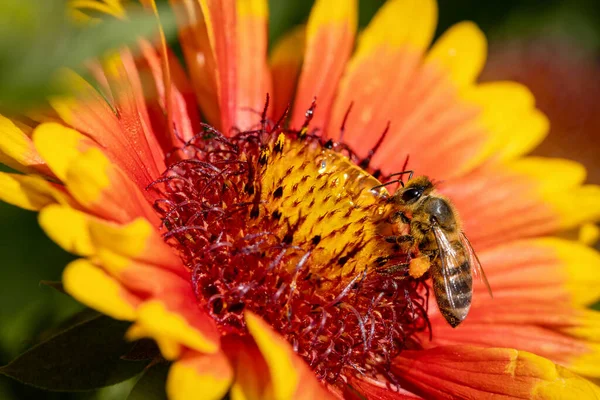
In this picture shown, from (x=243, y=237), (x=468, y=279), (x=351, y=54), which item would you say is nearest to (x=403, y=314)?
(x=468, y=279)

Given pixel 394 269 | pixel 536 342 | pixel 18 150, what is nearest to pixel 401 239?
pixel 394 269

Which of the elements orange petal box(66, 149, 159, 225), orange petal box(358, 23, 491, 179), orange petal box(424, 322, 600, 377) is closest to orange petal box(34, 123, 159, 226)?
orange petal box(66, 149, 159, 225)

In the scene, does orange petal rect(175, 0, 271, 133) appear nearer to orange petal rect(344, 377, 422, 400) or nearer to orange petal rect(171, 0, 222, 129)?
orange petal rect(171, 0, 222, 129)

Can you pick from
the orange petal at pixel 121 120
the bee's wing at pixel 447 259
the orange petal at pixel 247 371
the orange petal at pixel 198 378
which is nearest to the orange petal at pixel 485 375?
the bee's wing at pixel 447 259

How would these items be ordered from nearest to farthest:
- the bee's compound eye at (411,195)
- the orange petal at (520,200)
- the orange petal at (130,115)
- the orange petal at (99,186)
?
the orange petal at (99,186) → the orange petal at (130,115) → the bee's compound eye at (411,195) → the orange petal at (520,200)

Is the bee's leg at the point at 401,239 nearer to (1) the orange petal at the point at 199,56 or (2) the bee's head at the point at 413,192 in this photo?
(2) the bee's head at the point at 413,192

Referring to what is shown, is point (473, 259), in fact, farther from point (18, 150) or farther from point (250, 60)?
point (18, 150)
